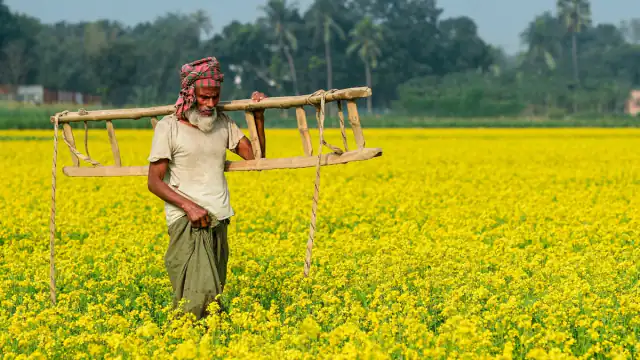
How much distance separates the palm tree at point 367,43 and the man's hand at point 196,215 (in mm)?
91219

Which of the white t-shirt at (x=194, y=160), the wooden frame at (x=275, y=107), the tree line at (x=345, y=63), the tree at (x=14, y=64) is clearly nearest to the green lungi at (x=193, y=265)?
the white t-shirt at (x=194, y=160)

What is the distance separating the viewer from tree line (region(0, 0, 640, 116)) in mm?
91125

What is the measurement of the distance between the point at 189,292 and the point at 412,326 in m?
1.49

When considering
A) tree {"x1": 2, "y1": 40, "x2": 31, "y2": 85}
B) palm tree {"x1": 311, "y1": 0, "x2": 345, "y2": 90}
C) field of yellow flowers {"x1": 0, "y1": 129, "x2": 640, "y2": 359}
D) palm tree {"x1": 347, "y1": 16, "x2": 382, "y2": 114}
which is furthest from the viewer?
palm tree {"x1": 311, "y1": 0, "x2": 345, "y2": 90}

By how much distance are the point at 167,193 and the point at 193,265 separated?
477 millimetres

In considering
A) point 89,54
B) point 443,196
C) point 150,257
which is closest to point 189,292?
point 150,257

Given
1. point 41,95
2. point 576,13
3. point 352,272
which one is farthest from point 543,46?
point 352,272

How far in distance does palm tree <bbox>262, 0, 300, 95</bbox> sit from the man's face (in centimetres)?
9150

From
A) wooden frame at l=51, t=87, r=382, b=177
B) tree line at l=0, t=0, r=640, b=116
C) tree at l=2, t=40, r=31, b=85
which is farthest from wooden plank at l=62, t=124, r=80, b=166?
tree at l=2, t=40, r=31, b=85

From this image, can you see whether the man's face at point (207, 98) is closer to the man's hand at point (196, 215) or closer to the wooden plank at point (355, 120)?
the man's hand at point (196, 215)

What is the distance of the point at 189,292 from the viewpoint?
5844 mm

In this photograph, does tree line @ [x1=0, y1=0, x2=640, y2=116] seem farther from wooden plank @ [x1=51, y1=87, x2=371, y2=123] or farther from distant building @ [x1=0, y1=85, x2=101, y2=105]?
wooden plank @ [x1=51, y1=87, x2=371, y2=123]

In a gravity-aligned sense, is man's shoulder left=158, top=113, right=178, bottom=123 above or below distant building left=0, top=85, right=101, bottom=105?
below

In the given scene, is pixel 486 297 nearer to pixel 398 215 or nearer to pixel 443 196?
pixel 398 215
